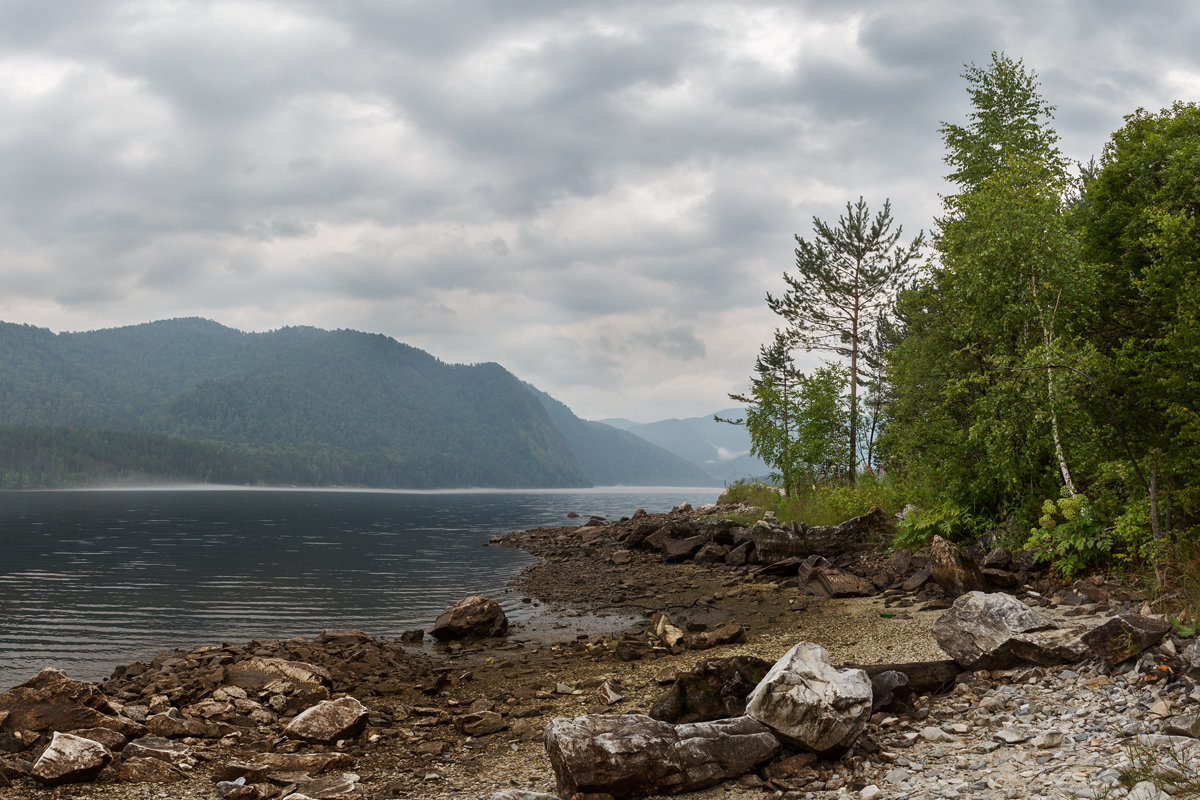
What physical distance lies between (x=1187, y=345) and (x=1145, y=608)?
4499 millimetres

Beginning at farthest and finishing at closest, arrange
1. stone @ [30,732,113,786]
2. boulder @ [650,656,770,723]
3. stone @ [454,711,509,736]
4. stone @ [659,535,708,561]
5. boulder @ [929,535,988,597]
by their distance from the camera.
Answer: stone @ [659,535,708,561] < boulder @ [929,535,988,597] < stone @ [454,711,509,736] < boulder @ [650,656,770,723] < stone @ [30,732,113,786]

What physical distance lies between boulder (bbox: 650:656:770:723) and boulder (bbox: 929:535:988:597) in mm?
7595

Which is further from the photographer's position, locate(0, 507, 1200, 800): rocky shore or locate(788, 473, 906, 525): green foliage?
locate(788, 473, 906, 525): green foliage

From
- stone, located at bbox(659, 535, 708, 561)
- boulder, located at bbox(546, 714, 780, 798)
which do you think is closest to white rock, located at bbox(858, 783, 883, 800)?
boulder, located at bbox(546, 714, 780, 798)

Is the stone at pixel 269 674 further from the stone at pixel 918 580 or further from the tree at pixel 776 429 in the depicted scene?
the tree at pixel 776 429

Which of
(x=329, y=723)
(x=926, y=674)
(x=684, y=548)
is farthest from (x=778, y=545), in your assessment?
(x=329, y=723)

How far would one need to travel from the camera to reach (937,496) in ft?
67.9

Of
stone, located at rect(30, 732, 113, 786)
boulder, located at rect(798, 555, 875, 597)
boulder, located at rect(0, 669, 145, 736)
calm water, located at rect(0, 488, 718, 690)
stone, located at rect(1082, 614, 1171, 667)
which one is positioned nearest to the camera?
stone, located at rect(30, 732, 113, 786)

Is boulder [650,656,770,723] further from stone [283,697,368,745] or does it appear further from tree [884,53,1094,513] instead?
tree [884,53,1094,513]

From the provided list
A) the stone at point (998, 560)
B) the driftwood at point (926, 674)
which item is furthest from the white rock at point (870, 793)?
the stone at point (998, 560)

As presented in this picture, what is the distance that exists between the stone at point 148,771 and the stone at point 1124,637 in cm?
1156

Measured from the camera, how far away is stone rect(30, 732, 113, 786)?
8109 mm

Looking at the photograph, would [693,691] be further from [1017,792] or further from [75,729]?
[75,729]

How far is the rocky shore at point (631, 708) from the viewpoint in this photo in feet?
24.0
